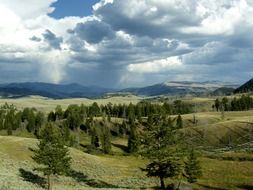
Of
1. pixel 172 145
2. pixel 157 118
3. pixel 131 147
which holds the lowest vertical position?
pixel 131 147

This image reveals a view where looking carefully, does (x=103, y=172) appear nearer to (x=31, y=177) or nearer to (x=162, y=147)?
(x=31, y=177)

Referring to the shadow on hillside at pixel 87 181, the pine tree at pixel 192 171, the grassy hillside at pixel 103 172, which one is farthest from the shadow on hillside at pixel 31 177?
the pine tree at pixel 192 171

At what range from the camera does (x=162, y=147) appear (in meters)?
70.0

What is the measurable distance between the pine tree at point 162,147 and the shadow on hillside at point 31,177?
22802 mm

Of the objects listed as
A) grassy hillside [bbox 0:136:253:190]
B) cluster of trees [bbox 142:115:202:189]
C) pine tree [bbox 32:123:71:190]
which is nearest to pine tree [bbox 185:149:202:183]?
grassy hillside [bbox 0:136:253:190]

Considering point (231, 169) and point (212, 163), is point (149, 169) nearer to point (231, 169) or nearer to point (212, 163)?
point (231, 169)

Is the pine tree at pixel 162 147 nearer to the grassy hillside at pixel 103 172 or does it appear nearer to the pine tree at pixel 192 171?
the grassy hillside at pixel 103 172

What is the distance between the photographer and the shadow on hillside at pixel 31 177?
268 ft

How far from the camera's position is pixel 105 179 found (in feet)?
315

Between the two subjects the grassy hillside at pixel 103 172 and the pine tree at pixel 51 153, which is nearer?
the pine tree at pixel 51 153

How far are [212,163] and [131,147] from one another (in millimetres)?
71508

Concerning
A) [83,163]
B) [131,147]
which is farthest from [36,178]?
[131,147]

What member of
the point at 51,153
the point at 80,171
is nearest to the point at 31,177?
the point at 51,153

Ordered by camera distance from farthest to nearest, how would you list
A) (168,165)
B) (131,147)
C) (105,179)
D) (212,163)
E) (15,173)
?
1. (131,147)
2. (212,163)
3. (105,179)
4. (15,173)
5. (168,165)
